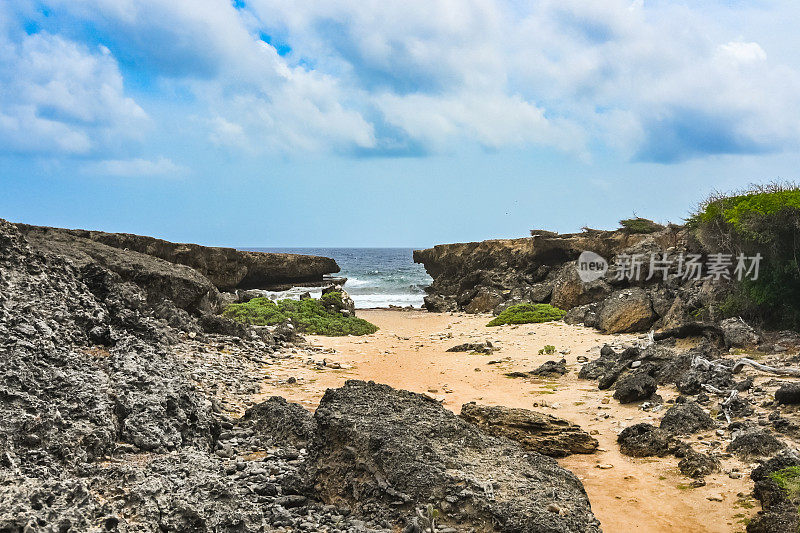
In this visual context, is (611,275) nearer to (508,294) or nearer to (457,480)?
(508,294)

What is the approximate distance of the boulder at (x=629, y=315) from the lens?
16.7 metres

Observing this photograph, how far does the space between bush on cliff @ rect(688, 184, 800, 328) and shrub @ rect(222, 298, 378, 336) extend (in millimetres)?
11208

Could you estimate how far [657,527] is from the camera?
4.93 meters

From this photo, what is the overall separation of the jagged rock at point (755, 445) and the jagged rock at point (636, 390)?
8.08 ft

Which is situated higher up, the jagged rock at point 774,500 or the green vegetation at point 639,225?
the green vegetation at point 639,225

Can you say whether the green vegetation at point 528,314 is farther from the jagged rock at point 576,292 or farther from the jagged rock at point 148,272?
the jagged rock at point 148,272

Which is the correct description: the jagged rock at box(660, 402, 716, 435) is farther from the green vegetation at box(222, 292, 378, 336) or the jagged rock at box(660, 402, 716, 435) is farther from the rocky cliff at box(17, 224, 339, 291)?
the rocky cliff at box(17, 224, 339, 291)

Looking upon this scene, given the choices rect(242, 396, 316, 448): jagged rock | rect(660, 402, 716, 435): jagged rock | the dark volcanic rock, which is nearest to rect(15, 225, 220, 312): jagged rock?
rect(242, 396, 316, 448): jagged rock

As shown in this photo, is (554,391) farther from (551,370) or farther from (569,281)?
(569,281)

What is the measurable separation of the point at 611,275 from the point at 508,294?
6.27 metres

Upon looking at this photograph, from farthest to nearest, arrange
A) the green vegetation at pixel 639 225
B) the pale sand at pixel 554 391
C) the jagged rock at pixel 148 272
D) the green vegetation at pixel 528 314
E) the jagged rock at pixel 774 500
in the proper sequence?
the green vegetation at pixel 639 225
the green vegetation at pixel 528 314
the jagged rock at pixel 148 272
the pale sand at pixel 554 391
the jagged rock at pixel 774 500

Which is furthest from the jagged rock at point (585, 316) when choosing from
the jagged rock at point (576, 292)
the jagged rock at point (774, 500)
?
the jagged rock at point (774, 500)

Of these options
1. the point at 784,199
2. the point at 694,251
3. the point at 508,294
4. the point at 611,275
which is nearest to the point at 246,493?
the point at 784,199

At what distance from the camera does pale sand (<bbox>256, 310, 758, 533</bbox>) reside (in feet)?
17.2
